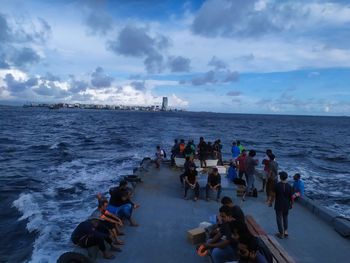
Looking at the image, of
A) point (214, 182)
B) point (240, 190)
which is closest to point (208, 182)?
point (214, 182)

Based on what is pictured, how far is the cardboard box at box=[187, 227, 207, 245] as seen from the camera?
26.6ft

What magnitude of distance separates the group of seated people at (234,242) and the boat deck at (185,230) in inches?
34.9

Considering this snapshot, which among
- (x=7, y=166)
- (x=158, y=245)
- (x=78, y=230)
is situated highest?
(x=78, y=230)

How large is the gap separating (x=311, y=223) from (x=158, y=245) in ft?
16.7

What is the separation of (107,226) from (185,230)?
7.77 ft

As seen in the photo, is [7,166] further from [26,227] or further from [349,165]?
[349,165]

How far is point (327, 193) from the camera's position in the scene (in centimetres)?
2002

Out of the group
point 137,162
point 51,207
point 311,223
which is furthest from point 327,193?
point 51,207

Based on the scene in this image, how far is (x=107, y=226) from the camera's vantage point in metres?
7.88

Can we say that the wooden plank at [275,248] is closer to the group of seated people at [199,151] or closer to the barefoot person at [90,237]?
the barefoot person at [90,237]

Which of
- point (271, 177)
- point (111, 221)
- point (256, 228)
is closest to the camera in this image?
point (256, 228)

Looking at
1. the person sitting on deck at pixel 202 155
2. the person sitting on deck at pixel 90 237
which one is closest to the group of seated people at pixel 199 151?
the person sitting on deck at pixel 202 155

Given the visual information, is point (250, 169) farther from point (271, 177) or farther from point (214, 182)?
point (214, 182)

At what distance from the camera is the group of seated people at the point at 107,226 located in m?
7.14
